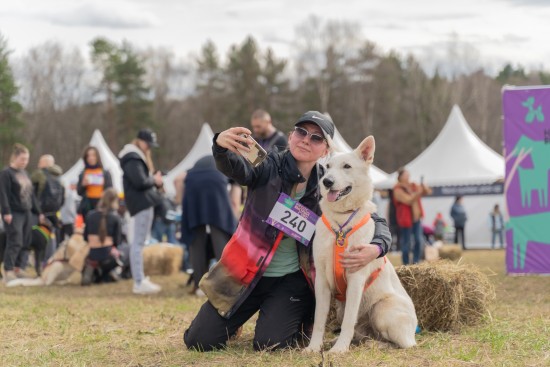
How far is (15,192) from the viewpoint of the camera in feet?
32.7

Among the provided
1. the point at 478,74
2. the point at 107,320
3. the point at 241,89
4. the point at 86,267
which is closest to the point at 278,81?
the point at 241,89

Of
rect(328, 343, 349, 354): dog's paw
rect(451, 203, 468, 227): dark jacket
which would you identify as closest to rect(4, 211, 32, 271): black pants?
rect(328, 343, 349, 354): dog's paw

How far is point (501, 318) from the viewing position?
587 cm

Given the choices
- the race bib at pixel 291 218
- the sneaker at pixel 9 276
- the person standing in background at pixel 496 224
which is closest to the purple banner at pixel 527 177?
the race bib at pixel 291 218

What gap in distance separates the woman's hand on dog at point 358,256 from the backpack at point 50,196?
8.30m

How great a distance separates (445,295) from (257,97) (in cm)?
3998

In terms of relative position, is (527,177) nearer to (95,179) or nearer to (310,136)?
(310,136)

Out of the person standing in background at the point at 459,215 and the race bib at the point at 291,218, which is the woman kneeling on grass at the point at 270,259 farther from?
the person standing in background at the point at 459,215

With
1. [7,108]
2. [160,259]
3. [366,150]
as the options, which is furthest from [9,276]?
[7,108]

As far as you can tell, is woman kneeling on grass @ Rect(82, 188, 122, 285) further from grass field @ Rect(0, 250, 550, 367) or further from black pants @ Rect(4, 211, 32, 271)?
grass field @ Rect(0, 250, 550, 367)

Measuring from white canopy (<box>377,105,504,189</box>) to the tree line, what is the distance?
891 inches

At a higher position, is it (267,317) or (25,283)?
(267,317)

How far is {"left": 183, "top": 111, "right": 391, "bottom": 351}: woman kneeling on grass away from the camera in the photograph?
14.8 feet

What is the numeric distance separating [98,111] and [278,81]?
13.2 meters
